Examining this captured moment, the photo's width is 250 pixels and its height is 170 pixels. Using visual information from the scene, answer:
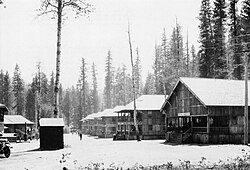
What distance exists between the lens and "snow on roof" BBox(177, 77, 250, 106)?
124 feet

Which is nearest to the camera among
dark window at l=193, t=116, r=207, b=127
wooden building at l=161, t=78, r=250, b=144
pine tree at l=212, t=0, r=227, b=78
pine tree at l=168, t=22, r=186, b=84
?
wooden building at l=161, t=78, r=250, b=144

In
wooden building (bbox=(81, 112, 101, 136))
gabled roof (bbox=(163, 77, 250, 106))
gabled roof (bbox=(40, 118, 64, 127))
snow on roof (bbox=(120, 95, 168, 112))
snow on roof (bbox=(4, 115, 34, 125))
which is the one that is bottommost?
wooden building (bbox=(81, 112, 101, 136))

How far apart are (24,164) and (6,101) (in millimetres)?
85893

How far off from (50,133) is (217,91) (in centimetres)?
2057

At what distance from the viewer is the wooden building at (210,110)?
3753 cm

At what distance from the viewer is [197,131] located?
132ft

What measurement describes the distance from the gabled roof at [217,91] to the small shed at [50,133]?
52.8ft

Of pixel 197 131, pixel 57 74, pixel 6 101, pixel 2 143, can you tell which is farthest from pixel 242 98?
pixel 6 101

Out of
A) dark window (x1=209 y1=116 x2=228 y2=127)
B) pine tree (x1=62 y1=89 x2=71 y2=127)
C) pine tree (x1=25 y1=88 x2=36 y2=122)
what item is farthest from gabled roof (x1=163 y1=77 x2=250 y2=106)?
pine tree (x1=62 y1=89 x2=71 y2=127)

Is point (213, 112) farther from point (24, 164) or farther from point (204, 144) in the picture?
point (24, 164)

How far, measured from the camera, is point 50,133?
87.1ft

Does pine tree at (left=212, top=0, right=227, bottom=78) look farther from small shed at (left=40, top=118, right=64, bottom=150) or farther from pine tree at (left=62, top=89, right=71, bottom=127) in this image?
pine tree at (left=62, top=89, right=71, bottom=127)

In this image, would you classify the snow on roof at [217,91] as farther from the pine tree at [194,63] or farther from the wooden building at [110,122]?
the pine tree at [194,63]

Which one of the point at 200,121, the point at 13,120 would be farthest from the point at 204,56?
the point at 13,120
